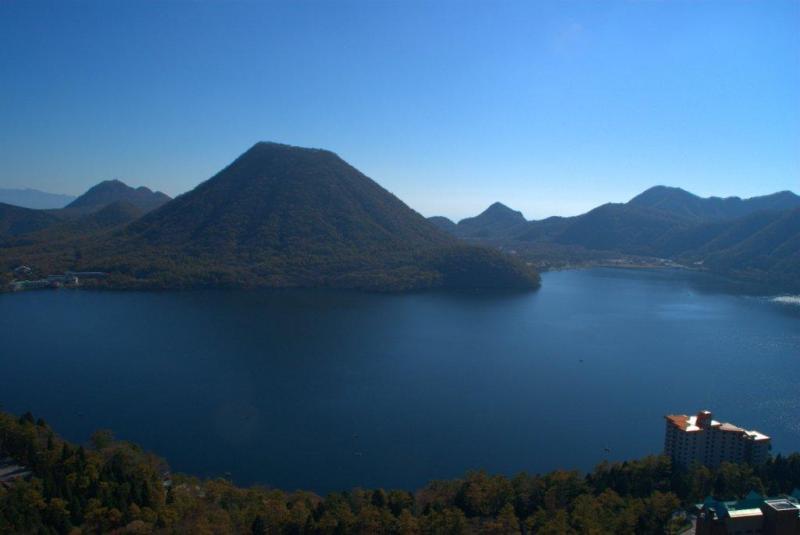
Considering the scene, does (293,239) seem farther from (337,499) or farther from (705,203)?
(705,203)

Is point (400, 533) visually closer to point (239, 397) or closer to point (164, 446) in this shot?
point (164, 446)

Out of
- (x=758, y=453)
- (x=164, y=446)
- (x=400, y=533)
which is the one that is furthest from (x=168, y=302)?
(x=758, y=453)

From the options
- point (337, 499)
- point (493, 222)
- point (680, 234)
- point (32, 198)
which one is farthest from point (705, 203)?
point (32, 198)

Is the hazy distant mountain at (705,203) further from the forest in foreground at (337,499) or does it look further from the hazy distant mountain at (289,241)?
the forest in foreground at (337,499)

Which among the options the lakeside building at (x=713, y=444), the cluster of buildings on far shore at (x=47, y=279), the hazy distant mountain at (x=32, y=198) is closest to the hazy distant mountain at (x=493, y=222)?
the cluster of buildings on far shore at (x=47, y=279)

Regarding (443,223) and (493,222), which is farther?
(493,222)

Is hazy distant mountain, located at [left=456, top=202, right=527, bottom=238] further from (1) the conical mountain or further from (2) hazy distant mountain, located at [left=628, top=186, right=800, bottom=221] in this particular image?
(1) the conical mountain
